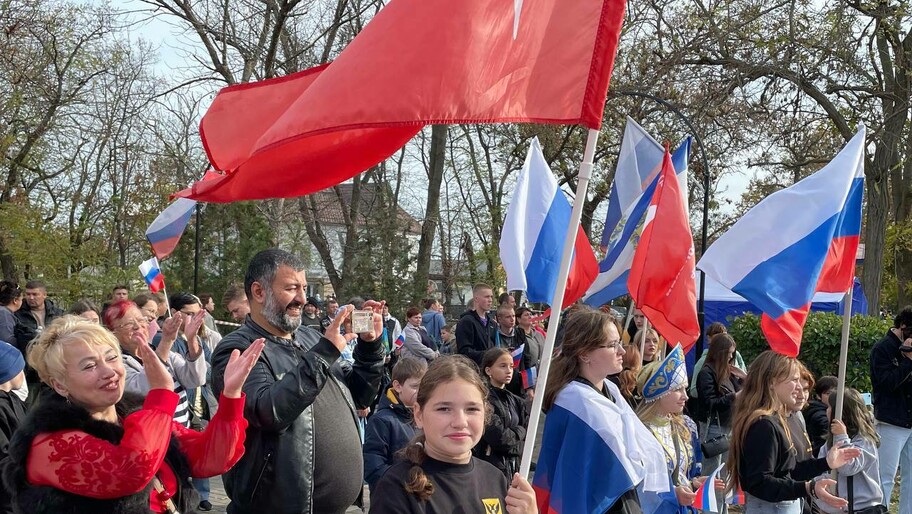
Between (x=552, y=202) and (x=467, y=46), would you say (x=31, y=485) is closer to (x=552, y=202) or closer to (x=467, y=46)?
(x=467, y=46)

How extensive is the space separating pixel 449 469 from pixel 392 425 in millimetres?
2800

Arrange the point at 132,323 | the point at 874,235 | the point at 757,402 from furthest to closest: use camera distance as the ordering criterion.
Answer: the point at 874,235 < the point at 132,323 < the point at 757,402

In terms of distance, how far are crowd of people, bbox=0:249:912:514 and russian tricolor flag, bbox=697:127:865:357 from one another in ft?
1.02

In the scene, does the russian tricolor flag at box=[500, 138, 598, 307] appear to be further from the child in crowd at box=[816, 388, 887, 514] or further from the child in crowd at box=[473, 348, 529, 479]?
the child in crowd at box=[816, 388, 887, 514]

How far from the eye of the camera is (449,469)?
3.16m

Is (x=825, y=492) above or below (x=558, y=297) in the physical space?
below

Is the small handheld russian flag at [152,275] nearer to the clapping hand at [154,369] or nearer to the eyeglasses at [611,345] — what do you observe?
the eyeglasses at [611,345]

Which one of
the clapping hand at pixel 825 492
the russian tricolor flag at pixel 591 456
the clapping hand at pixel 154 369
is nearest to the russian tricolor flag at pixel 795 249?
the clapping hand at pixel 825 492

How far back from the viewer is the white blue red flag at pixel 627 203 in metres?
8.11

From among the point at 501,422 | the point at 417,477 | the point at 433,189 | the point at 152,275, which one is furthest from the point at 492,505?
the point at 433,189

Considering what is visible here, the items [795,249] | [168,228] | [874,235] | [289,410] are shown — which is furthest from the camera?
[874,235]

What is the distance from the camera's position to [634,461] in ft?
14.1

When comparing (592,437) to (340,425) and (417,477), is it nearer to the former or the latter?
(340,425)

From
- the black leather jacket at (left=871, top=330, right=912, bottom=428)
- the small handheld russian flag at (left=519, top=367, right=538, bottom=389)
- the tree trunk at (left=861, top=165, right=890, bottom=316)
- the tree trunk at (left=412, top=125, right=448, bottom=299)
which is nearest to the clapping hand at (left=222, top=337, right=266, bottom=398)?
the small handheld russian flag at (left=519, top=367, right=538, bottom=389)
